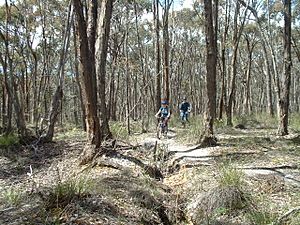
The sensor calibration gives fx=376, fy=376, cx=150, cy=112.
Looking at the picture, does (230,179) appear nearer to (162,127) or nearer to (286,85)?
(162,127)

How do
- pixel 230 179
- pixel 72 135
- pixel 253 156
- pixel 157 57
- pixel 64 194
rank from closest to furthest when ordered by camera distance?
pixel 64 194 < pixel 230 179 < pixel 253 156 < pixel 72 135 < pixel 157 57

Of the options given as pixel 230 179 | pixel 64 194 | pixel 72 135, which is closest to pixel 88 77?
pixel 64 194

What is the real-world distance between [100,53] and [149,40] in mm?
29510

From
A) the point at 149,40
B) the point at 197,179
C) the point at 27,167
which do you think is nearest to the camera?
the point at 197,179

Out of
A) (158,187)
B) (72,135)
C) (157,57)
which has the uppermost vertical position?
(157,57)

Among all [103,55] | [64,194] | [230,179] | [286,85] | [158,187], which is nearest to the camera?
[64,194]

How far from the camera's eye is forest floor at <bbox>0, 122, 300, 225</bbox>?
519cm

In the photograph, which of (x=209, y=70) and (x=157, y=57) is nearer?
(x=209, y=70)

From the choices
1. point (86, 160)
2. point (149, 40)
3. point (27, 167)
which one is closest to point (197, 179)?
point (86, 160)

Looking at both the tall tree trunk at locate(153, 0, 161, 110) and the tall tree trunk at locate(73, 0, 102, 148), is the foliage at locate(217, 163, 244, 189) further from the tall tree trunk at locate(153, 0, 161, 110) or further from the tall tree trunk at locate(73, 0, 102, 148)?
the tall tree trunk at locate(153, 0, 161, 110)

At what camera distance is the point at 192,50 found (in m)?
→ 41.5

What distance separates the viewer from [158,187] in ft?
24.2

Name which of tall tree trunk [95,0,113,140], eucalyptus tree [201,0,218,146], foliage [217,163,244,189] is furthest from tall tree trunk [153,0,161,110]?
foliage [217,163,244,189]

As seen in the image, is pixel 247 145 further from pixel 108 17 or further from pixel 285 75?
pixel 108 17
